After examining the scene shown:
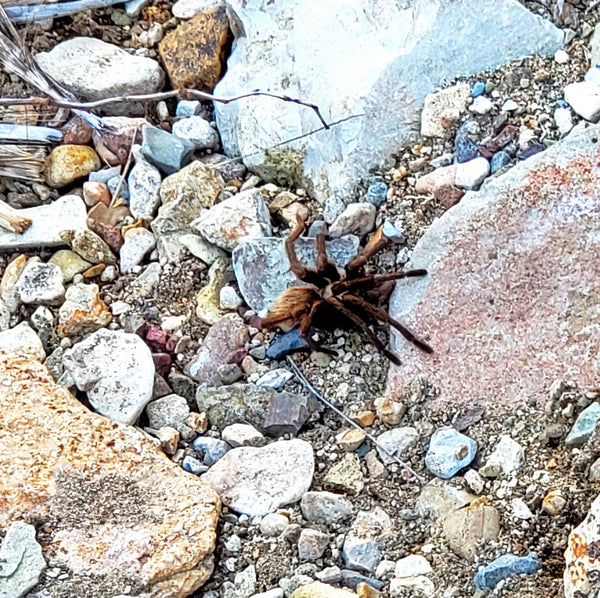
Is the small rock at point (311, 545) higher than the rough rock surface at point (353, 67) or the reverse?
the reverse

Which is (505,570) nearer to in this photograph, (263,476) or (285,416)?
(263,476)

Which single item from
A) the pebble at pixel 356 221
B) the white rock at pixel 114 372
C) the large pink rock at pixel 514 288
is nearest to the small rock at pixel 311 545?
the large pink rock at pixel 514 288

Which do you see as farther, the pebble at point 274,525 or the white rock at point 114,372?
the white rock at point 114,372

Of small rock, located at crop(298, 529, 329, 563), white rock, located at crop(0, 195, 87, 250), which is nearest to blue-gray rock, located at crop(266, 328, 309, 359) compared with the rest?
small rock, located at crop(298, 529, 329, 563)

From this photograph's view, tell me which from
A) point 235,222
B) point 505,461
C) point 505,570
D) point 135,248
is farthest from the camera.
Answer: point 135,248

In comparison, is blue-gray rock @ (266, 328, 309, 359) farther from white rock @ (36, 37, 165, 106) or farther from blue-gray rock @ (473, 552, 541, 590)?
white rock @ (36, 37, 165, 106)

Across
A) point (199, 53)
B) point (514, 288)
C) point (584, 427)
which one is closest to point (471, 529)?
point (584, 427)

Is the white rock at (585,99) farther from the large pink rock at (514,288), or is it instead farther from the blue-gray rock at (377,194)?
the blue-gray rock at (377,194)
